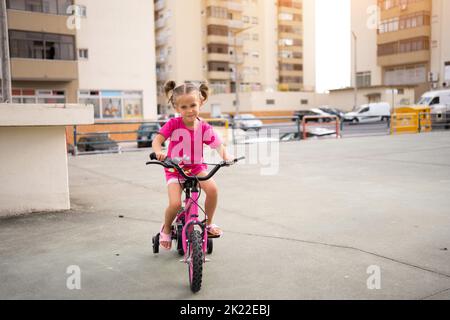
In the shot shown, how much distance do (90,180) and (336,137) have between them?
12.0 metres

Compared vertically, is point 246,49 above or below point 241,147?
above

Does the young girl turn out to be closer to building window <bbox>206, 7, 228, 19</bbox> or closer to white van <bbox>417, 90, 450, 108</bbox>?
white van <bbox>417, 90, 450, 108</bbox>

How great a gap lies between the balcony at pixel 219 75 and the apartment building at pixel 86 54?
97.9ft

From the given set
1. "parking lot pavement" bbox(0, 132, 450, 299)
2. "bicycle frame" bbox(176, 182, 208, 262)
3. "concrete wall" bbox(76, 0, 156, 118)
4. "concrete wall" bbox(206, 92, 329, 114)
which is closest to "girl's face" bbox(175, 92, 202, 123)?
"bicycle frame" bbox(176, 182, 208, 262)

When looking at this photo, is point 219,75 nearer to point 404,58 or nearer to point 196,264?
point 404,58

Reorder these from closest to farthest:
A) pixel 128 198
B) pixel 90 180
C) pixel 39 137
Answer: pixel 39 137, pixel 128 198, pixel 90 180

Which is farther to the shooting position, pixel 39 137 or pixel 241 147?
pixel 241 147

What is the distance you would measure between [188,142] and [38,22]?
94.6 feet

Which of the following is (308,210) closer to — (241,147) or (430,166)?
(430,166)

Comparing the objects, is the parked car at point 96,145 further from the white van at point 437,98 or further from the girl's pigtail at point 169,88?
the white van at point 437,98

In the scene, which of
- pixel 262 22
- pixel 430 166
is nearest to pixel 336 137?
pixel 430 166

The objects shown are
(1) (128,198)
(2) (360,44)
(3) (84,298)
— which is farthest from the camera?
(2) (360,44)
